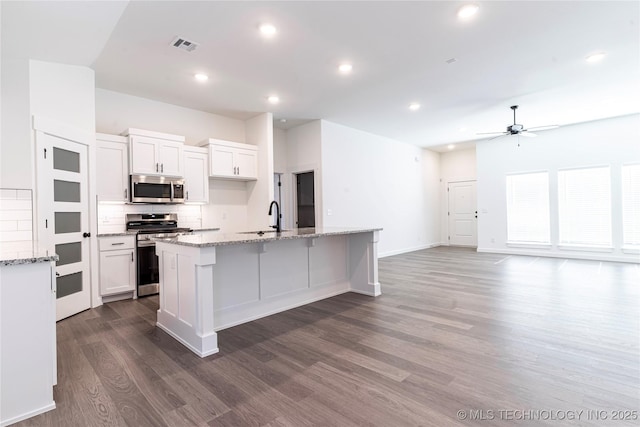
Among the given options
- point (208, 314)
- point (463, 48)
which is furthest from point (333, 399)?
point (463, 48)

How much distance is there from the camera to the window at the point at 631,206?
6.32 metres

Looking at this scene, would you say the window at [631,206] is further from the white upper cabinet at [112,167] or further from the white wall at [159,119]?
the white upper cabinet at [112,167]

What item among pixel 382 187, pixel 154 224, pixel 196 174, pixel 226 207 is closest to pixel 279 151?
pixel 226 207

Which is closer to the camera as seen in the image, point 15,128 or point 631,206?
point 15,128

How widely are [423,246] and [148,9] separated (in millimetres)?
8490

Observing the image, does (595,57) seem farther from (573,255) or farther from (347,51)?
(573,255)

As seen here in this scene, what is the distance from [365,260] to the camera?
170 inches

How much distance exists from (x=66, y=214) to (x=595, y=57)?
22.0ft

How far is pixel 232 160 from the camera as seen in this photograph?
18.1 feet

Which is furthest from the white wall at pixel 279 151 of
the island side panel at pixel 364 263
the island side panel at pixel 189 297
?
the island side panel at pixel 189 297

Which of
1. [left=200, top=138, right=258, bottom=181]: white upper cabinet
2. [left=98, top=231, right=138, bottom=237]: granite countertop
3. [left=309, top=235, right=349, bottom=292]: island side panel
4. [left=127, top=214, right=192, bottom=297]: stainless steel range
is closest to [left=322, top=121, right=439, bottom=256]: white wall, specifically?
[left=200, top=138, right=258, bottom=181]: white upper cabinet

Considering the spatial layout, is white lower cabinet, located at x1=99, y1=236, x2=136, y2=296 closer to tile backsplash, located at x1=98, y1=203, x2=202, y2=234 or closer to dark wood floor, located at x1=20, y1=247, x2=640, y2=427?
dark wood floor, located at x1=20, y1=247, x2=640, y2=427

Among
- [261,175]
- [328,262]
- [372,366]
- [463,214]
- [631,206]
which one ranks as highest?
[261,175]

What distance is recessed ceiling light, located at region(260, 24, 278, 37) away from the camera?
10.00 feet
